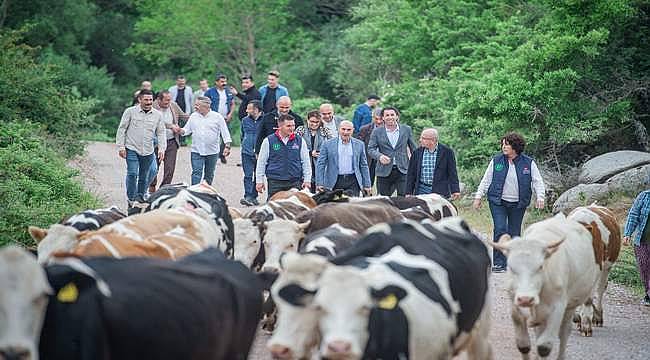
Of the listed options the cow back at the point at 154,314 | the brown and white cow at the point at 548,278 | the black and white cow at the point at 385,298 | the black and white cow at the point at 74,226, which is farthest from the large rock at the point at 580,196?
the cow back at the point at 154,314

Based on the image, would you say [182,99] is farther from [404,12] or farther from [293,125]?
[293,125]

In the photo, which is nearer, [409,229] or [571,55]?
[409,229]

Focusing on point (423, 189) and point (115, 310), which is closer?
point (115, 310)

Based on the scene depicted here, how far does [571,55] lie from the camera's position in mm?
23062

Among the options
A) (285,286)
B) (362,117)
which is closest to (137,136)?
(362,117)

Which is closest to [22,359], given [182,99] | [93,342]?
[93,342]

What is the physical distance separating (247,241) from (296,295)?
180 inches

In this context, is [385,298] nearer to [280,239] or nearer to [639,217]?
[280,239]

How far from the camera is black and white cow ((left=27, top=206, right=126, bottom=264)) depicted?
11.0 m

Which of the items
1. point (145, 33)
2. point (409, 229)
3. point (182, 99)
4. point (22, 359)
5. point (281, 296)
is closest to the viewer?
point (22, 359)

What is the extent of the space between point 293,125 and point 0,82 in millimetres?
8431

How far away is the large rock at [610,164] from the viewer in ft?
73.9

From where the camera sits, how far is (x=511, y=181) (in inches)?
646

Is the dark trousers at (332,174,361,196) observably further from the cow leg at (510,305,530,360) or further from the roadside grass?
the cow leg at (510,305,530,360)
